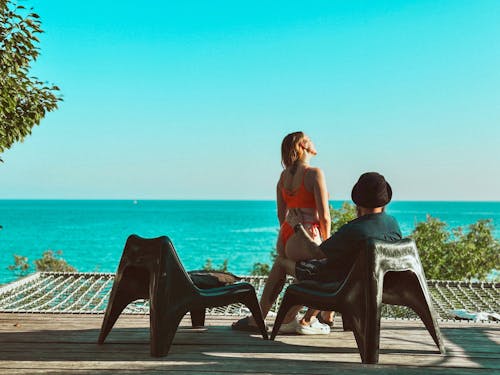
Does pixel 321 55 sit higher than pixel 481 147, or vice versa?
pixel 321 55

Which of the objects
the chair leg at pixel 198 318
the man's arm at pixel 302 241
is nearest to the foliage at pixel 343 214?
the chair leg at pixel 198 318

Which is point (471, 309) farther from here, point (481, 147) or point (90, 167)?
point (90, 167)

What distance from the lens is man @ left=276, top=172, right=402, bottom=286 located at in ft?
11.2

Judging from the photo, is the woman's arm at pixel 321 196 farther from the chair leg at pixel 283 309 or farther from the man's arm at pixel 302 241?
the chair leg at pixel 283 309

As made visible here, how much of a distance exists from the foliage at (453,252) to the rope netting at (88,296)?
6.19 meters

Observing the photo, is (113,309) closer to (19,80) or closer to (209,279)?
(209,279)

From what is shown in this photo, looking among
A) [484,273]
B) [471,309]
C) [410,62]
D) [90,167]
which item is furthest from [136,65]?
[471,309]

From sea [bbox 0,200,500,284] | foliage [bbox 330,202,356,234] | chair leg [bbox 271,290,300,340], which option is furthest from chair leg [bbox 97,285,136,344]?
sea [bbox 0,200,500,284]

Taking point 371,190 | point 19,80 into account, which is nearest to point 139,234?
point 19,80

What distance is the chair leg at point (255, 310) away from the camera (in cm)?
376

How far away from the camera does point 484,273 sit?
12.8 meters

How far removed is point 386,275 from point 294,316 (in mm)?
797

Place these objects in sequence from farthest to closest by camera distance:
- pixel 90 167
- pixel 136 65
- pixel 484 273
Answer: pixel 90 167 < pixel 136 65 < pixel 484 273

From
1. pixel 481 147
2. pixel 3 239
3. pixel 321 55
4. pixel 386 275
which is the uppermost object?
pixel 321 55
